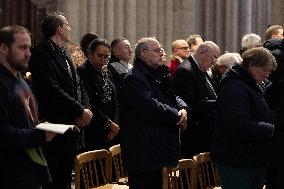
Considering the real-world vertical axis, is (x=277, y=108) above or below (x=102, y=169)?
above

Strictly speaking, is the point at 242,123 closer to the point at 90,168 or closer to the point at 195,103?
the point at 90,168

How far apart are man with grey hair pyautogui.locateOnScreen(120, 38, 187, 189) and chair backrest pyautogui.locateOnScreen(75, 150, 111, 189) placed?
25 cm

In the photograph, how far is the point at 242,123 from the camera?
13.5 ft

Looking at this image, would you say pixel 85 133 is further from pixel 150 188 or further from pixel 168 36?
pixel 168 36

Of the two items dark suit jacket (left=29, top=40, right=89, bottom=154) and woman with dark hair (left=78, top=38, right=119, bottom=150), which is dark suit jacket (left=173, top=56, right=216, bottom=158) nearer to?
woman with dark hair (left=78, top=38, right=119, bottom=150)

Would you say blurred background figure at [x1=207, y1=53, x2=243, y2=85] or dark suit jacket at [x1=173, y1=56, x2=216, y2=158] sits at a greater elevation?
blurred background figure at [x1=207, y1=53, x2=243, y2=85]

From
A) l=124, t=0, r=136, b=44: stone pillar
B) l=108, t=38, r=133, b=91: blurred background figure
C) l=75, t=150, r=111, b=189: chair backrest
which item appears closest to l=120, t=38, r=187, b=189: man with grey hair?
l=75, t=150, r=111, b=189: chair backrest

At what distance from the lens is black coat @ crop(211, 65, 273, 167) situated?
4.14 m

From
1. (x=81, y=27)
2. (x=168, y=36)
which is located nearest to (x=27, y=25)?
(x=81, y=27)

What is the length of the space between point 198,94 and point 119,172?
99 cm

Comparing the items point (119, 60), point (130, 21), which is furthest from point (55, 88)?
point (130, 21)

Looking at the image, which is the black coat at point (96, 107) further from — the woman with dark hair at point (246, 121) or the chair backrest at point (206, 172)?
the woman with dark hair at point (246, 121)

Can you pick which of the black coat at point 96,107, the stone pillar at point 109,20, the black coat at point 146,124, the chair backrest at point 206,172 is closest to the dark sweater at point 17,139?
the black coat at point 146,124

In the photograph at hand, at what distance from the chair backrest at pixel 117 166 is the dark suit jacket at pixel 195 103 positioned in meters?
0.75
